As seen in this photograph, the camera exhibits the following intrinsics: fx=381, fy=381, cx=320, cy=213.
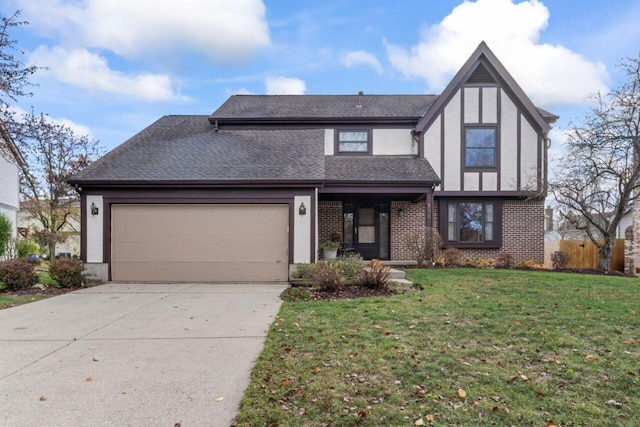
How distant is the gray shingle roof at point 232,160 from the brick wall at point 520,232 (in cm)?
281

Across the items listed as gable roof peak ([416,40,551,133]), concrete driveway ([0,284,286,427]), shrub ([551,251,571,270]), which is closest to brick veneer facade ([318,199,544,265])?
shrub ([551,251,571,270])

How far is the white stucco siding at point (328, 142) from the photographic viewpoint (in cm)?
1498

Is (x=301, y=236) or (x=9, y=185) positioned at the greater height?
(x=9, y=185)

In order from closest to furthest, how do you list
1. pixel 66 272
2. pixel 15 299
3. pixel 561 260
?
pixel 15 299 → pixel 66 272 → pixel 561 260

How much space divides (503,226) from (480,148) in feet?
10.1

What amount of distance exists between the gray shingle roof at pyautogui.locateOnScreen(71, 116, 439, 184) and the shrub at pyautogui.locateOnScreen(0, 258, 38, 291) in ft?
8.08

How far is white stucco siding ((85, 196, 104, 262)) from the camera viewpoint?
1034cm

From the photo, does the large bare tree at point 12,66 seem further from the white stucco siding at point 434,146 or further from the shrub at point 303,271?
the white stucco siding at point 434,146

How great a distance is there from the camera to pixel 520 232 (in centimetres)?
1446

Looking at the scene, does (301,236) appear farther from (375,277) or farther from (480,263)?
(480,263)

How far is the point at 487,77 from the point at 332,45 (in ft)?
20.0

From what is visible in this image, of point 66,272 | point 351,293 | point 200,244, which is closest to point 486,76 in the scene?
point 351,293

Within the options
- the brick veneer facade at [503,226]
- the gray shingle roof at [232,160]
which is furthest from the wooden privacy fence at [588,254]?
the gray shingle roof at [232,160]

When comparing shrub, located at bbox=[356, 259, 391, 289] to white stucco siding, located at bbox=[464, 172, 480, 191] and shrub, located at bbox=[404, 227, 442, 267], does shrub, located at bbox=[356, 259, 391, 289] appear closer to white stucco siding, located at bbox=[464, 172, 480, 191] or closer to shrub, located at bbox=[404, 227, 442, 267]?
shrub, located at bbox=[404, 227, 442, 267]
